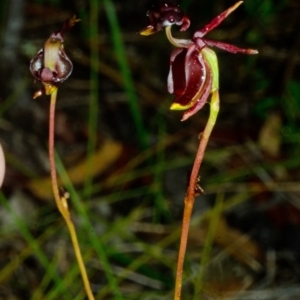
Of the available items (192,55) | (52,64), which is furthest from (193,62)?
(52,64)

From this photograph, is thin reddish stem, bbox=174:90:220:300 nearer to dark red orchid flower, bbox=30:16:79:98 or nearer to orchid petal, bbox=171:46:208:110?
orchid petal, bbox=171:46:208:110

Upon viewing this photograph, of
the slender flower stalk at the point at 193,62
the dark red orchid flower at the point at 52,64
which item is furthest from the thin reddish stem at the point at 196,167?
the dark red orchid flower at the point at 52,64

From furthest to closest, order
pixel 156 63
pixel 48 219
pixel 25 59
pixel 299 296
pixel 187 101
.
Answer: pixel 156 63 → pixel 25 59 → pixel 48 219 → pixel 299 296 → pixel 187 101

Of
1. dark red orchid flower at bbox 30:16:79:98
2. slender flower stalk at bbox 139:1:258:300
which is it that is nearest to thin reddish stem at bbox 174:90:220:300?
slender flower stalk at bbox 139:1:258:300

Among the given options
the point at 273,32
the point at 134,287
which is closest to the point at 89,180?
the point at 134,287

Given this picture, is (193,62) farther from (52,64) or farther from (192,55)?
(52,64)

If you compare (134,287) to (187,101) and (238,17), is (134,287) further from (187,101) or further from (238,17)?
(238,17)
